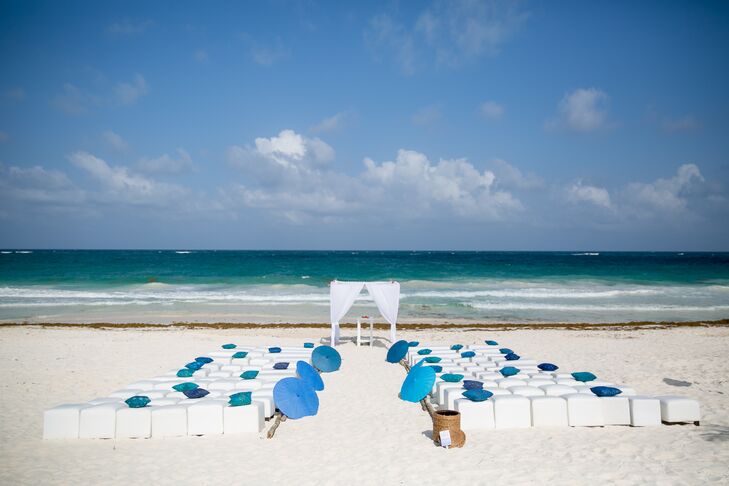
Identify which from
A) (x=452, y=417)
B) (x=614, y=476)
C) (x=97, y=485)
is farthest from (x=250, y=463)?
(x=614, y=476)

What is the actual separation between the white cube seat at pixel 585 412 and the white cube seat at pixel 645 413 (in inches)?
18.6

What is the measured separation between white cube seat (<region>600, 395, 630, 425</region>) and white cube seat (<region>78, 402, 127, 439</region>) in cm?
728

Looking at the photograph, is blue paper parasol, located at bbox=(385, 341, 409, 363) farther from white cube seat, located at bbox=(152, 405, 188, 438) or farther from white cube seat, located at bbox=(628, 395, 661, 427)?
white cube seat, located at bbox=(152, 405, 188, 438)

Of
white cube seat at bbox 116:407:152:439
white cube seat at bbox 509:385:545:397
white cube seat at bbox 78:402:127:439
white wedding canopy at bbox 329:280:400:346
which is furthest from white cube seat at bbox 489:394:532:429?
white wedding canopy at bbox 329:280:400:346

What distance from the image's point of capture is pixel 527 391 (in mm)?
7582

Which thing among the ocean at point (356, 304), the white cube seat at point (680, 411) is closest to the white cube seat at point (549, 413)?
the white cube seat at point (680, 411)

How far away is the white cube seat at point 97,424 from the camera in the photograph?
6.62 meters

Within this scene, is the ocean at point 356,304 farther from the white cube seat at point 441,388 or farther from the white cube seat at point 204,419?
the white cube seat at point 204,419

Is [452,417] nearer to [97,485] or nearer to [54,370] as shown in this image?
[97,485]

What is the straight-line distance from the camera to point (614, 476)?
5328mm

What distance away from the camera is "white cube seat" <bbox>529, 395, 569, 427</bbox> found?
6996mm

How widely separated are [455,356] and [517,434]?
420 centimetres

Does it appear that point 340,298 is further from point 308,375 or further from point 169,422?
point 169,422

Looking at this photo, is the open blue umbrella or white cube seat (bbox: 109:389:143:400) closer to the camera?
white cube seat (bbox: 109:389:143:400)
